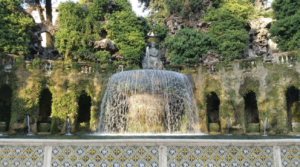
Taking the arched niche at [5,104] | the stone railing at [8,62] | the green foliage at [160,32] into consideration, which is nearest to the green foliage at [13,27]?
the arched niche at [5,104]

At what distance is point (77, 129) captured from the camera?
58.0ft

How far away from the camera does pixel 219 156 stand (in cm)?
416

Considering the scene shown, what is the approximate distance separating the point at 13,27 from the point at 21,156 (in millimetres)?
21870

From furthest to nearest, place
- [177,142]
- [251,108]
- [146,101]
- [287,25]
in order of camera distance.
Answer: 1. [287,25]
2. [251,108]
3. [146,101]
4. [177,142]

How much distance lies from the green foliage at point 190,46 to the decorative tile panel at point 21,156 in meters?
21.2

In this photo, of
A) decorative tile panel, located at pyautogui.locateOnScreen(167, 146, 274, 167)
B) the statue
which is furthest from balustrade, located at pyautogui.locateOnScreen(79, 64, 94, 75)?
decorative tile panel, located at pyautogui.locateOnScreen(167, 146, 274, 167)

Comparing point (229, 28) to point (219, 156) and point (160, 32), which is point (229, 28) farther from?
point (219, 156)

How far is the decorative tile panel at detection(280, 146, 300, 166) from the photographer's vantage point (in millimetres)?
4145

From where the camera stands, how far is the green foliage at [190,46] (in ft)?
81.3

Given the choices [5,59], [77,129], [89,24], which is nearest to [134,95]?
[77,129]

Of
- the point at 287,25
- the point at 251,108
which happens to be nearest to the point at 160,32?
the point at 287,25

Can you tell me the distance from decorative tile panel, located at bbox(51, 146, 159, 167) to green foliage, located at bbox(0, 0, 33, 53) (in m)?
20.6

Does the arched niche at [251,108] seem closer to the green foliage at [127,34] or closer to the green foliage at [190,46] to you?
the green foliage at [190,46]

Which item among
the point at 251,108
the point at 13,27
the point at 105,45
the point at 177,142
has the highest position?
the point at 13,27
